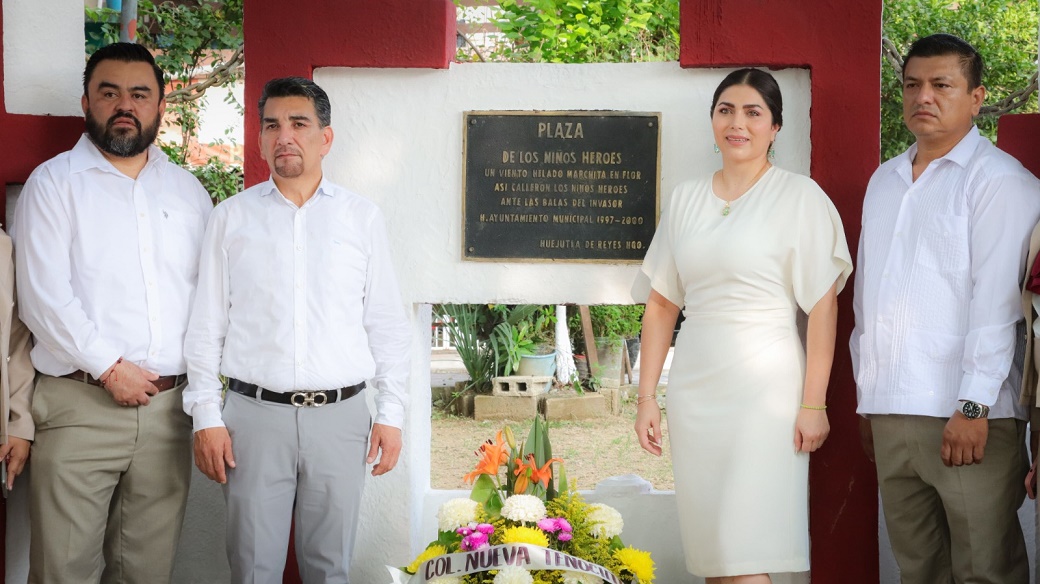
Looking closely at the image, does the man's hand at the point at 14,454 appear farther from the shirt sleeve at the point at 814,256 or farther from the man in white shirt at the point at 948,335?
the man in white shirt at the point at 948,335

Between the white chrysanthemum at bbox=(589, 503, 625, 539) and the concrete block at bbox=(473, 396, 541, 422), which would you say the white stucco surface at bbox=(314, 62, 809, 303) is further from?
the concrete block at bbox=(473, 396, 541, 422)

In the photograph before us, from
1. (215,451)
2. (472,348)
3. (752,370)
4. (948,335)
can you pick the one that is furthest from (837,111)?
(472,348)

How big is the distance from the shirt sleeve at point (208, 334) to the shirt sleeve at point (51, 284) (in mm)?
298

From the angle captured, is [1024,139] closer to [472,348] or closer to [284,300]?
[284,300]

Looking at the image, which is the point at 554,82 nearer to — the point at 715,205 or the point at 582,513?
the point at 715,205

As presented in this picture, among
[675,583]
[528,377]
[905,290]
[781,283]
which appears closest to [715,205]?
[781,283]

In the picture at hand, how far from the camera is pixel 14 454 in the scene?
3441mm

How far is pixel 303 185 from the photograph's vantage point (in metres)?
3.42

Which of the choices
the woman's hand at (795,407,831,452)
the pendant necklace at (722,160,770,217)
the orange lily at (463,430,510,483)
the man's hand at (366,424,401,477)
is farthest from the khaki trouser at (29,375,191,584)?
the woman's hand at (795,407,831,452)

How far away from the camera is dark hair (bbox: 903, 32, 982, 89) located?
126 inches

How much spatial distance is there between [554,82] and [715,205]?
94cm

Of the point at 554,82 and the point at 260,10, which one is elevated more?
the point at 260,10

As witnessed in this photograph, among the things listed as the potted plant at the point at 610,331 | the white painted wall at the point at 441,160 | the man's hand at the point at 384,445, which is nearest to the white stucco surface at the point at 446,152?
the white painted wall at the point at 441,160

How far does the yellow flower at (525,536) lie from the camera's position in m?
2.89
